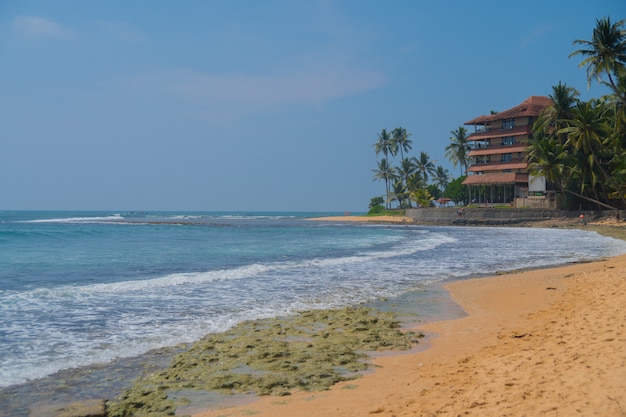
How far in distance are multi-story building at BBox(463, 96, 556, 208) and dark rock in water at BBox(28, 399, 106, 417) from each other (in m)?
60.8

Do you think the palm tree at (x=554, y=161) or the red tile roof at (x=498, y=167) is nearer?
the palm tree at (x=554, y=161)

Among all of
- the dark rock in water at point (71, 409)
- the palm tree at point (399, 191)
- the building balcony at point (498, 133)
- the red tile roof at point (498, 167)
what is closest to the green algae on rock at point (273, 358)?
the dark rock in water at point (71, 409)

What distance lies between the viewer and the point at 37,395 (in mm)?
5891

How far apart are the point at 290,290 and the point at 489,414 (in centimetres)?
967

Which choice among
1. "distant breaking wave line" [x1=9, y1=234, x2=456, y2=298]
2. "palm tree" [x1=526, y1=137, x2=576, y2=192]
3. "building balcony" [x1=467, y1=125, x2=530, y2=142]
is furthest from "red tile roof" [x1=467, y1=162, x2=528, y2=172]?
"distant breaking wave line" [x1=9, y1=234, x2=456, y2=298]

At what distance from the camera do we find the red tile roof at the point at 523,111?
66.3m

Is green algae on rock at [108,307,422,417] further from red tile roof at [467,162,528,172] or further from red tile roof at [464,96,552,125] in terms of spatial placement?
red tile roof at [464,96,552,125]

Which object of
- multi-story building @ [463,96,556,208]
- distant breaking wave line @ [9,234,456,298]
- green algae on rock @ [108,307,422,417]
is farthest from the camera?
multi-story building @ [463,96,556,208]

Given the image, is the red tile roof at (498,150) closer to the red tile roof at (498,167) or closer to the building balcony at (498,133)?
the building balcony at (498,133)

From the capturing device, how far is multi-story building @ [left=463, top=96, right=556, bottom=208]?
210ft

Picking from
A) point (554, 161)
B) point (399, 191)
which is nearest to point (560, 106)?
point (554, 161)

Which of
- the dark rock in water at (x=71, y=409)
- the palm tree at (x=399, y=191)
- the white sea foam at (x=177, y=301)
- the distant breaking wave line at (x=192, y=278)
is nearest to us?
the dark rock in water at (x=71, y=409)

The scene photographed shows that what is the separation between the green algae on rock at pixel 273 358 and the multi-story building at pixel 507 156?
56.4m

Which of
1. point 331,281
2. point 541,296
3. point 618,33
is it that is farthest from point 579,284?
point 618,33
